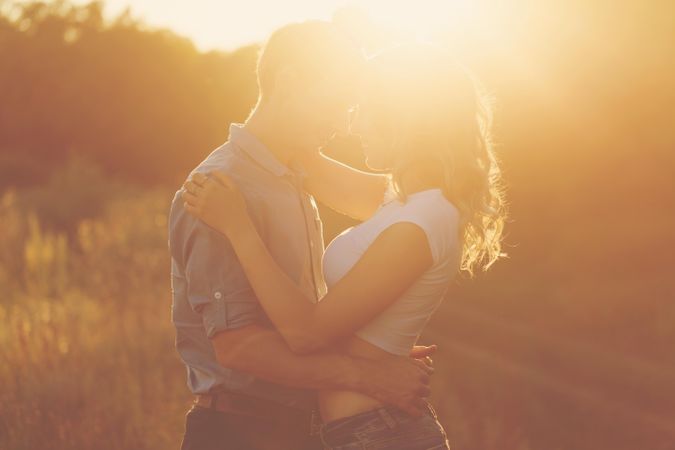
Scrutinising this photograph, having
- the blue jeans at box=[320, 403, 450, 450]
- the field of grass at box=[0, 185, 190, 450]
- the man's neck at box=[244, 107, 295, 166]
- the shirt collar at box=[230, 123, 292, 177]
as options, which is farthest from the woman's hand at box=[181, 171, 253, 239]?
the field of grass at box=[0, 185, 190, 450]

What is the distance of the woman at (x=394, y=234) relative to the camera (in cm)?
A: 266

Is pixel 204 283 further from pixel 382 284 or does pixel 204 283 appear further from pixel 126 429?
pixel 126 429

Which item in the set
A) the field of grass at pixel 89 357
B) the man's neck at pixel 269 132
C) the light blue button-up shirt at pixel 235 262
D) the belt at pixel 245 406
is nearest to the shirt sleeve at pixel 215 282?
the light blue button-up shirt at pixel 235 262

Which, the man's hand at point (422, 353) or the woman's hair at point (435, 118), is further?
A: the man's hand at point (422, 353)

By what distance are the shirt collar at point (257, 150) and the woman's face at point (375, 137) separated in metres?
0.28

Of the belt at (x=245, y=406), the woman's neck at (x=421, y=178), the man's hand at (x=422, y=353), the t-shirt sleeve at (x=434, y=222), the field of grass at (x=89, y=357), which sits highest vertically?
the woman's neck at (x=421, y=178)

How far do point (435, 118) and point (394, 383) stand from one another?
31.4 inches

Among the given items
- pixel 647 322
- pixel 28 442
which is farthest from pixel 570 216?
pixel 28 442

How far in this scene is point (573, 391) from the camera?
7.76 metres

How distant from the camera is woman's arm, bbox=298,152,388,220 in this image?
365cm

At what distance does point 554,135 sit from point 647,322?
271 centimetres

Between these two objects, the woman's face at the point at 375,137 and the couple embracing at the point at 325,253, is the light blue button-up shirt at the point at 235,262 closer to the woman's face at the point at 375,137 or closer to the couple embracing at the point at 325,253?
the couple embracing at the point at 325,253

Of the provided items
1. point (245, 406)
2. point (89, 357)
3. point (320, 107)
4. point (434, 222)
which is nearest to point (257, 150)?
point (320, 107)

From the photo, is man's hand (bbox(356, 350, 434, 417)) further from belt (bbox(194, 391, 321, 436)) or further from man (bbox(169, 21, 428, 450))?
belt (bbox(194, 391, 321, 436))
